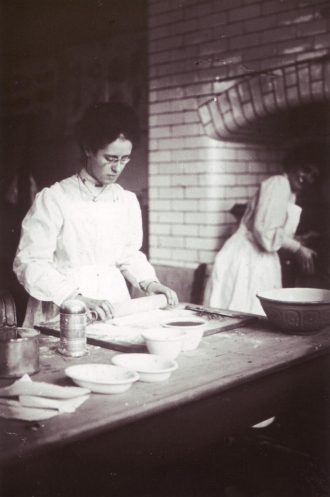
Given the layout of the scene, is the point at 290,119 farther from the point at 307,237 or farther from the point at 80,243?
the point at 80,243

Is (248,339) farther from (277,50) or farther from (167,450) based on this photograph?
(277,50)

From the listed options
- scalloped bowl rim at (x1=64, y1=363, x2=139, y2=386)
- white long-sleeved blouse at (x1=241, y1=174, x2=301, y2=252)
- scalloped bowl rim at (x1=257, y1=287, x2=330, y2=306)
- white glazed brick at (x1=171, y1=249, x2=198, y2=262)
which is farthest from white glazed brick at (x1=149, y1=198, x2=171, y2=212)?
scalloped bowl rim at (x1=64, y1=363, x2=139, y2=386)

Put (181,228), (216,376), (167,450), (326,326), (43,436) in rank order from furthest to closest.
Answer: (181,228) < (326,326) < (216,376) < (167,450) < (43,436)

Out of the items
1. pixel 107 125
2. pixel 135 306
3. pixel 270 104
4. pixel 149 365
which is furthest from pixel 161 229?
pixel 149 365

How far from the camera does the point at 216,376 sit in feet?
5.33

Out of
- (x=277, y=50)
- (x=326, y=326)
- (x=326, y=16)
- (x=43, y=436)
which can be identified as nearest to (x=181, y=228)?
(x=277, y=50)

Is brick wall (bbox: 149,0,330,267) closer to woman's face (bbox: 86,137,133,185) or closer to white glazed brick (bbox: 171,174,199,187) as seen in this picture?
white glazed brick (bbox: 171,174,199,187)

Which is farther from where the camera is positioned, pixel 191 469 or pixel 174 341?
pixel 191 469

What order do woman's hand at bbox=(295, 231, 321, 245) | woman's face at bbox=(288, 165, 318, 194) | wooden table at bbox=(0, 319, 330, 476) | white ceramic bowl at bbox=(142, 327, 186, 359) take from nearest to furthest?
wooden table at bbox=(0, 319, 330, 476) < white ceramic bowl at bbox=(142, 327, 186, 359) < woman's face at bbox=(288, 165, 318, 194) < woman's hand at bbox=(295, 231, 321, 245)

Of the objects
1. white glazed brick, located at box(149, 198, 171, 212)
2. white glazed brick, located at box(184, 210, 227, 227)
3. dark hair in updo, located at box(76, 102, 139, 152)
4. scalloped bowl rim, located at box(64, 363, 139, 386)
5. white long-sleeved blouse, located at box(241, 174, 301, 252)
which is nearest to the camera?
scalloped bowl rim, located at box(64, 363, 139, 386)

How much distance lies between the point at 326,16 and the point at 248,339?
97.7 inches

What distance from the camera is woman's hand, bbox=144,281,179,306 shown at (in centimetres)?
253

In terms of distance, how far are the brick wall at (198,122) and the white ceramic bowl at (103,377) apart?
9.44 feet

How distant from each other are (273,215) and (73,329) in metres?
2.44
